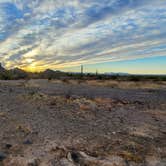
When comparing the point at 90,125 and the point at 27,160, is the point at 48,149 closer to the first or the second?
the point at 27,160

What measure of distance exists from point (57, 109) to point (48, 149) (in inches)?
278

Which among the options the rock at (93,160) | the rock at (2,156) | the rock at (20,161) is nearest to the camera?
the rock at (20,161)

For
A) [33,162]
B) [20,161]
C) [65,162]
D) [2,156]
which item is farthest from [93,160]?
[2,156]

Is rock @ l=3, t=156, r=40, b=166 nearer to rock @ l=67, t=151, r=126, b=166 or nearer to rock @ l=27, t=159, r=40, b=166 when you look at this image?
rock @ l=27, t=159, r=40, b=166

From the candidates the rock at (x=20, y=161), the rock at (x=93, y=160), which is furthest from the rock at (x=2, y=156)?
the rock at (x=93, y=160)

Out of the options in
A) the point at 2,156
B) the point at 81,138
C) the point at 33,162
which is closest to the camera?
the point at 33,162

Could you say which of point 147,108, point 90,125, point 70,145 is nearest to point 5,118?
point 90,125

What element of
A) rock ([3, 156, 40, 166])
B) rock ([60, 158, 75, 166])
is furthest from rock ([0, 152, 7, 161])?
rock ([60, 158, 75, 166])

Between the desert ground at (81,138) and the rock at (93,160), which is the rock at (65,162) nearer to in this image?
the desert ground at (81,138)

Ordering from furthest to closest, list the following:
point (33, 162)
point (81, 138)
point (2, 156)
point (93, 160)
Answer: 1. point (81, 138)
2. point (2, 156)
3. point (93, 160)
4. point (33, 162)

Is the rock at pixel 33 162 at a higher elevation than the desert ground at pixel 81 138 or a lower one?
lower

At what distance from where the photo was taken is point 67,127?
10156 mm

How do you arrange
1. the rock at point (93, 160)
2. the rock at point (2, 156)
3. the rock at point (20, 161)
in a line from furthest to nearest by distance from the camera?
1. the rock at point (2, 156)
2. the rock at point (93, 160)
3. the rock at point (20, 161)

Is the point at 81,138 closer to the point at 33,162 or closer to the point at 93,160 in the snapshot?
the point at 93,160
